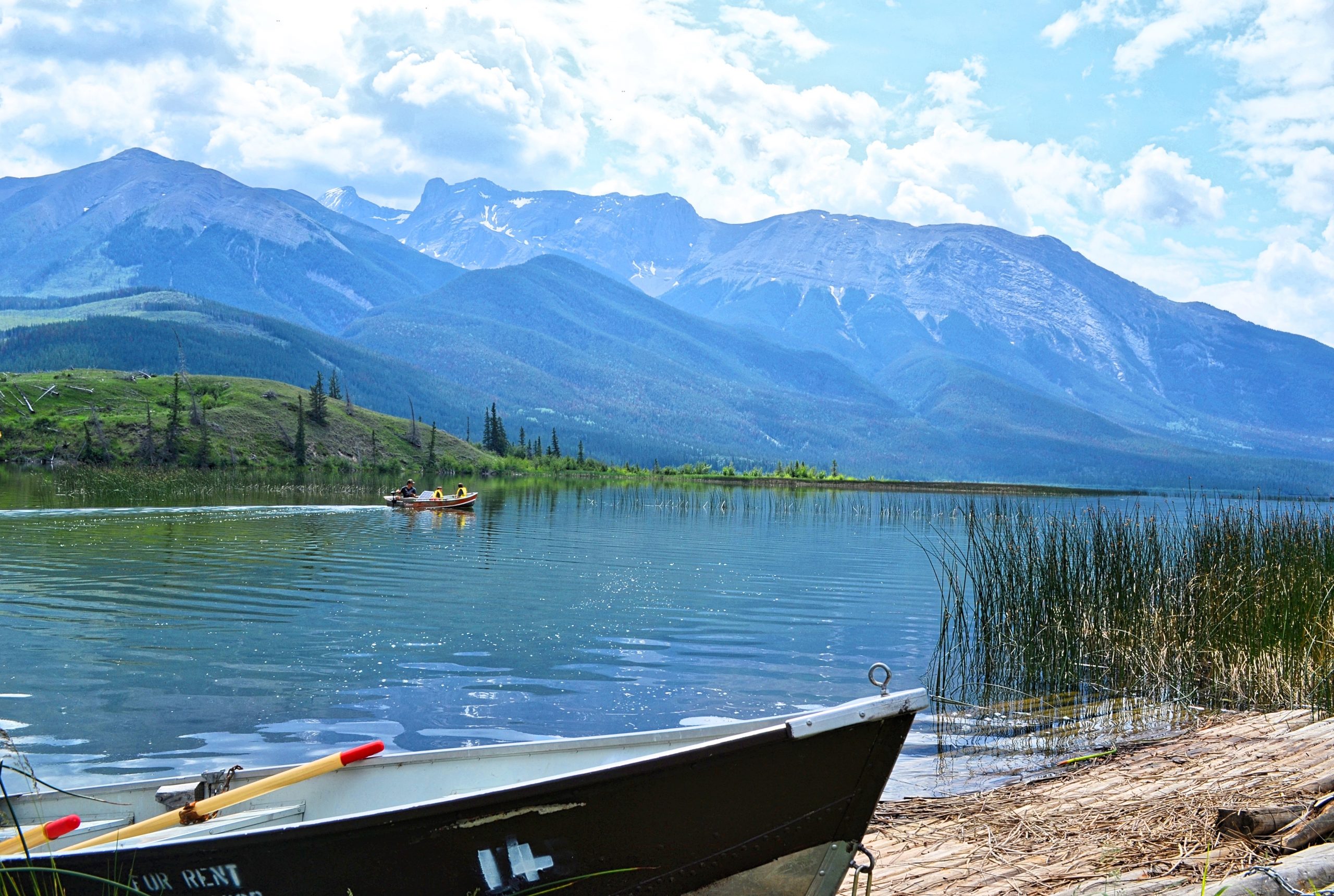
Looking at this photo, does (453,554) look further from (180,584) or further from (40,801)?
(40,801)

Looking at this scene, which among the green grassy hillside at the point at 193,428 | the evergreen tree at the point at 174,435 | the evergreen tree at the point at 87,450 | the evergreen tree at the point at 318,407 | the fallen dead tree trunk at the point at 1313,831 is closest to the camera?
the fallen dead tree trunk at the point at 1313,831

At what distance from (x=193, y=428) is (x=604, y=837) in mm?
93095

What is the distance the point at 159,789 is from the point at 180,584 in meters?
18.6

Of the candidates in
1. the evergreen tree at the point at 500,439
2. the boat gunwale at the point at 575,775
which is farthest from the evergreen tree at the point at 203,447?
the boat gunwale at the point at 575,775

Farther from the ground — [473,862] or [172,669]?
[473,862]

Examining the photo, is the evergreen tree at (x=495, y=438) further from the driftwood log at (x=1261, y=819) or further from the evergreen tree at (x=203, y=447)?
the driftwood log at (x=1261, y=819)

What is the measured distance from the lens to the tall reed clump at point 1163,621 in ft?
42.8

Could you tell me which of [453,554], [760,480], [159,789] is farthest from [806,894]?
[760,480]

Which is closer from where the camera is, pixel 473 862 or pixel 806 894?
pixel 473 862

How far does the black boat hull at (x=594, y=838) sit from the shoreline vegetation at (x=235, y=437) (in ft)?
262

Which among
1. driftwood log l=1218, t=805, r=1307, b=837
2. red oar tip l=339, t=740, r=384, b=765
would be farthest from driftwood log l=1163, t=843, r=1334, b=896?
red oar tip l=339, t=740, r=384, b=765

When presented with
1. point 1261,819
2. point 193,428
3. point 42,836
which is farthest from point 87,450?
point 1261,819

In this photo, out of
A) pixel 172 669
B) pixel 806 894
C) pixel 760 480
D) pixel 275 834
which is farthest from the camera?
pixel 760 480

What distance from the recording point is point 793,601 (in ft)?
81.7
